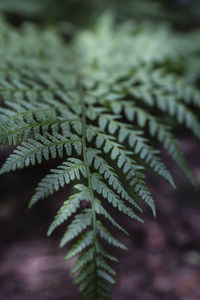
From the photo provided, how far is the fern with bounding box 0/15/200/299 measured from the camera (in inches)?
35.6

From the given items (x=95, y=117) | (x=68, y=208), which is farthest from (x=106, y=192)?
(x=95, y=117)

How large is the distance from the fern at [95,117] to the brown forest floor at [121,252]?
0.53 meters

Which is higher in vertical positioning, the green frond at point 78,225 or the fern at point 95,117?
the fern at point 95,117

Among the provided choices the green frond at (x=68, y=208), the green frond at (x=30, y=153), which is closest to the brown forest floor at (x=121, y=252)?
the green frond at (x=30, y=153)

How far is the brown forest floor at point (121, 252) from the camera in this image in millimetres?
2354

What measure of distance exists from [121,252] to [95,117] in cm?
169

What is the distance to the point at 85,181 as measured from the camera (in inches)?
40.5

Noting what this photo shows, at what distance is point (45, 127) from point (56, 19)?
2.14 m

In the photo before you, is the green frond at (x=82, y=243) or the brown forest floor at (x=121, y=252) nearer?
the green frond at (x=82, y=243)

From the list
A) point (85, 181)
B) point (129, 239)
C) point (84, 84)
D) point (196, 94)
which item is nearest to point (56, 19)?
point (84, 84)

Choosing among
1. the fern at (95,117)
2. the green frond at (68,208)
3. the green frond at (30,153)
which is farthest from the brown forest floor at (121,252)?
the green frond at (68,208)

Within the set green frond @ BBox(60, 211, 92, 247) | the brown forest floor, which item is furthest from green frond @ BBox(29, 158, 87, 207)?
the brown forest floor

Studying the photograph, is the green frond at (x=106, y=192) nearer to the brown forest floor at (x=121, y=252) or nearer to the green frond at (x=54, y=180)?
the green frond at (x=54, y=180)

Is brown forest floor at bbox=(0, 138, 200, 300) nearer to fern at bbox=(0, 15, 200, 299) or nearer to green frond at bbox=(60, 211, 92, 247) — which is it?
fern at bbox=(0, 15, 200, 299)
